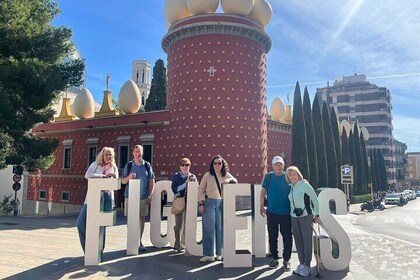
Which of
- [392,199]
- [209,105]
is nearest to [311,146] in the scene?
[209,105]

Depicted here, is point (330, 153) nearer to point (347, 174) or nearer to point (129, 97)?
point (347, 174)

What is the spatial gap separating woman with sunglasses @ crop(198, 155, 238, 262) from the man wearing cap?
3.23ft

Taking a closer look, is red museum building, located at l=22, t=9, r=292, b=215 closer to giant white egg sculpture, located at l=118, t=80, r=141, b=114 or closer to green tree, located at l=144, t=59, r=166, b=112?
giant white egg sculpture, located at l=118, t=80, r=141, b=114

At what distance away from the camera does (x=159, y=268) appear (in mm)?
6164

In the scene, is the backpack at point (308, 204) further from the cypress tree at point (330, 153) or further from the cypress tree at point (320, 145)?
the cypress tree at point (330, 153)

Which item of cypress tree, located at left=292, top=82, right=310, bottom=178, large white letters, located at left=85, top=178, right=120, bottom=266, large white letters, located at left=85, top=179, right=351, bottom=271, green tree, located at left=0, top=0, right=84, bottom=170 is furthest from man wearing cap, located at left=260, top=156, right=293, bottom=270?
cypress tree, located at left=292, top=82, right=310, bottom=178

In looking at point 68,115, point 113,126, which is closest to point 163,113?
point 113,126

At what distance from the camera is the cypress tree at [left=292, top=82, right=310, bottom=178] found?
28484 mm

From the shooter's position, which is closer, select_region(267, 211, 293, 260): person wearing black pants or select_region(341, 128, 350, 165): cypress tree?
select_region(267, 211, 293, 260): person wearing black pants

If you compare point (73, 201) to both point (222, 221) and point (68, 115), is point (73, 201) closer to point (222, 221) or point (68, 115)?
point (68, 115)

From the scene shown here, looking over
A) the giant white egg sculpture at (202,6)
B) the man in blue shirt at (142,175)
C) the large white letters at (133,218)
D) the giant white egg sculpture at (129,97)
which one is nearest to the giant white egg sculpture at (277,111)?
the giant white egg sculpture at (202,6)

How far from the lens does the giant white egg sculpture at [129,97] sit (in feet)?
83.5

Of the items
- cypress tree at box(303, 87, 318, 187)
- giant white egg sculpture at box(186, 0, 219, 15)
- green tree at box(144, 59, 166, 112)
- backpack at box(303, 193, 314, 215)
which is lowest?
backpack at box(303, 193, 314, 215)

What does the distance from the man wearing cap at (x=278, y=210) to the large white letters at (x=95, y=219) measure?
310cm
